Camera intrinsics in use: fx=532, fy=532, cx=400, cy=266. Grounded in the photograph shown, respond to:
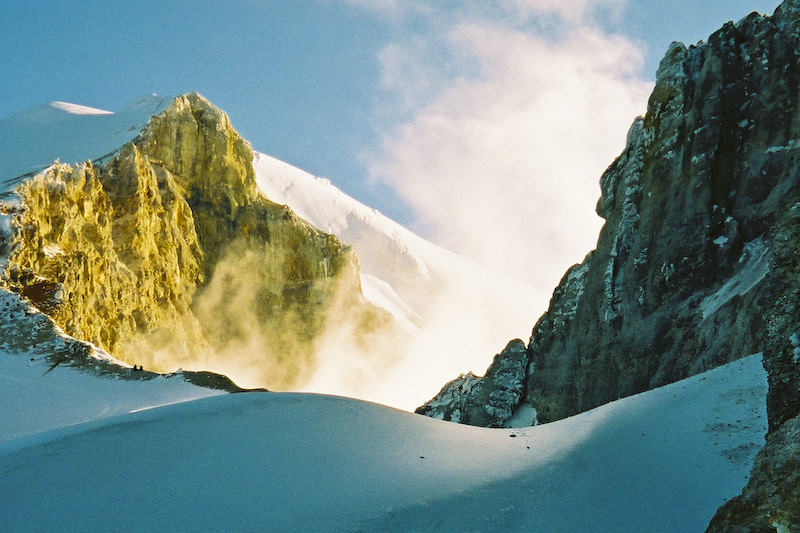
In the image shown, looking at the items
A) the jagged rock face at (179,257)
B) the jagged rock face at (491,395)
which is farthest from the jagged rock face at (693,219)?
the jagged rock face at (179,257)

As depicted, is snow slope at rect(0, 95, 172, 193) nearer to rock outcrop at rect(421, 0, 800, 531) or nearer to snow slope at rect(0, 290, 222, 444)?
snow slope at rect(0, 290, 222, 444)

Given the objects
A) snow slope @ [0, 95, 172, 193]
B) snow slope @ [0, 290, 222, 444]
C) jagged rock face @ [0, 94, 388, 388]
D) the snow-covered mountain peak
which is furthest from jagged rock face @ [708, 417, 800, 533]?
the snow-covered mountain peak

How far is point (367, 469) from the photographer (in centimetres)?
677

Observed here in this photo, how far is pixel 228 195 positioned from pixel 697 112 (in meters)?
44.4

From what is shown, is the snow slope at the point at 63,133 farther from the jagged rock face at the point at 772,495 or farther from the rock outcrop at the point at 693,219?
the jagged rock face at the point at 772,495

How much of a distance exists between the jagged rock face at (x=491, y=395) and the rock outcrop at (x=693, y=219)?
2.42m

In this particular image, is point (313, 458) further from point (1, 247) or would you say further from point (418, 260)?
point (418, 260)

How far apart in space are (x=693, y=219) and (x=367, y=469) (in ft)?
51.5

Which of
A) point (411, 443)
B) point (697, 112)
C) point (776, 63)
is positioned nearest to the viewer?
point (411, 443)

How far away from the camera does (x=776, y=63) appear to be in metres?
17.2

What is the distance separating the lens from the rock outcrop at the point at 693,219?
1559 centimetres

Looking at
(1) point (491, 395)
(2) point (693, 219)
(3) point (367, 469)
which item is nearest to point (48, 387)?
(3) point (367, 469)

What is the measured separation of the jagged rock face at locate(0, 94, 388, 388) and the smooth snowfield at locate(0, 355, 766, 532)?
→ 66.3 ft

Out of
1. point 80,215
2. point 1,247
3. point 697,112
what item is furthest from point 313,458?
point 80,215
